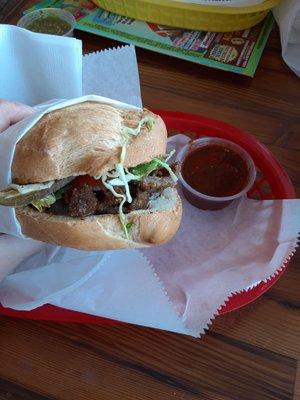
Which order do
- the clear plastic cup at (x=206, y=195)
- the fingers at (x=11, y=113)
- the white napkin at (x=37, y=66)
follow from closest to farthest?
1. the fingers at (x=11, y=113)
2. the white napkin at (x=37, y=66)
3. the clear plastic cup at (x=206, y=195)

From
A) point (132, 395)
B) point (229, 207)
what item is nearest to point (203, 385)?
point (132, 395)

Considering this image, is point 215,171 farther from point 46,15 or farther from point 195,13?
point 46,15

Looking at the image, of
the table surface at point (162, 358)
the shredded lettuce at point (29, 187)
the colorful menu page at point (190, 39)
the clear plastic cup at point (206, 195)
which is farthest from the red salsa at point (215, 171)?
the shredded lettuce at point (29, 187)

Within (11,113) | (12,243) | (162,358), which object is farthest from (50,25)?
(162,358)

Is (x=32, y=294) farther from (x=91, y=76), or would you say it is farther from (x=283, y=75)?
(x=283, y=75)

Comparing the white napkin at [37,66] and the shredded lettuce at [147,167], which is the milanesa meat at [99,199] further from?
the white napkin at [37,66]
